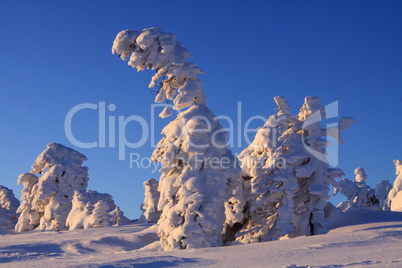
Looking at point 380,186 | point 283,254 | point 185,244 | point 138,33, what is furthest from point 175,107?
point 380,186

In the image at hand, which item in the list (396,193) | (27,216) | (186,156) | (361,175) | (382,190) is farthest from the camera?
(361,175)

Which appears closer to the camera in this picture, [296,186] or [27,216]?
[296,186]

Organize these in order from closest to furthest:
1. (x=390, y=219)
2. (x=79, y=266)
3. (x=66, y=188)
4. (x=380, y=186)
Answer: (x=79, y=266), (x=390, y=219), (x=66, y=188), (x=380, y=186)

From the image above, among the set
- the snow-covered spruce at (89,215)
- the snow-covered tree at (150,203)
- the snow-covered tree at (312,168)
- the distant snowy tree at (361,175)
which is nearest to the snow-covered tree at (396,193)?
the distant snowy tree at (361,175)

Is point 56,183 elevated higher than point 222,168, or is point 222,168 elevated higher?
point 56,183

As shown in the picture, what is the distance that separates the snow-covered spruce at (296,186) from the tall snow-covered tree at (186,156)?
0.75 meters

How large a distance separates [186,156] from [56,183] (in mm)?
18539

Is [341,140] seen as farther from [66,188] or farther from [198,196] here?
[66,188]

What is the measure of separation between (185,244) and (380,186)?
2541cm

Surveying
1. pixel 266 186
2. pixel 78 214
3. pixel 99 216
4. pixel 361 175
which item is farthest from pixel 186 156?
pixel 361 175

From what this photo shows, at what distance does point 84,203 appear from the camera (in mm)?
26484

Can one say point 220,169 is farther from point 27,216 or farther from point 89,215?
point 27,216

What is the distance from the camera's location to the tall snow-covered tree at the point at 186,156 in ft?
42.9

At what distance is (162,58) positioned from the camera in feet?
47.1
